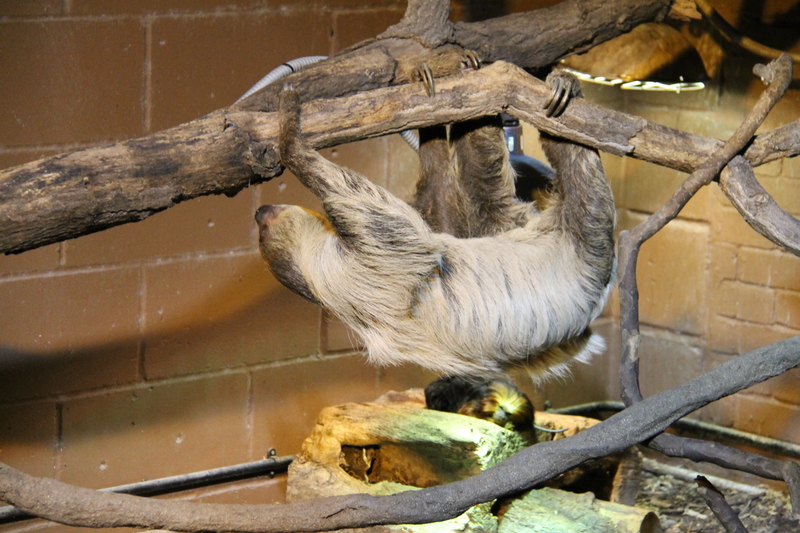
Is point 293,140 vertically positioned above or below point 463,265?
above

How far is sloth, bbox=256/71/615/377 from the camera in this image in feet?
9.40

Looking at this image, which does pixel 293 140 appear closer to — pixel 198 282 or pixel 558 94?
pixel 558 94

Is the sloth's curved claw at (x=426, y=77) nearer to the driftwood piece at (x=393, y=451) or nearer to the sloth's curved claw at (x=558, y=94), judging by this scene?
the sloth's curved claw at (x=558, y=94)

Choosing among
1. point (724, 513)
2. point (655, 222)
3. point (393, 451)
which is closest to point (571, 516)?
point (393, 451)

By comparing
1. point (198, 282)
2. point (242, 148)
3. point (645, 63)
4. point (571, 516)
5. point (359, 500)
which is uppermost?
point (645, 63)

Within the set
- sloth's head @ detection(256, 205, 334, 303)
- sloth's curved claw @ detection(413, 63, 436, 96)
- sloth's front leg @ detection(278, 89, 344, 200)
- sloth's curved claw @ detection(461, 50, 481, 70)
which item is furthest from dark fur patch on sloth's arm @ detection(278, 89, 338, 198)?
sloth's curved claw @ detection(461, 50, 481, 70)

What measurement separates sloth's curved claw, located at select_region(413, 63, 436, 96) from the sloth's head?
736 mm

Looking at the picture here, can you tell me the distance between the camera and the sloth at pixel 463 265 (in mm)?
2865

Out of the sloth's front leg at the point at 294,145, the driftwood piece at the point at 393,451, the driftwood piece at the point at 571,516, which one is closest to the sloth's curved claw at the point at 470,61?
the sloth's front leg at the point at 294,145

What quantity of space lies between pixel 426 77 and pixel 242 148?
2.14 feet

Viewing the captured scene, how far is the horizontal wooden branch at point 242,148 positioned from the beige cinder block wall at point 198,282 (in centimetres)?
147

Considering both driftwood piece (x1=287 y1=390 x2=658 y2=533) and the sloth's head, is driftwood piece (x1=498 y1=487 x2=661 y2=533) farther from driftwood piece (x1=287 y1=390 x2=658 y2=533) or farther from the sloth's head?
the sloth's head

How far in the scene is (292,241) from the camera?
3.12m

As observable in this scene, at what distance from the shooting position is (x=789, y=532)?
3.79 metres
